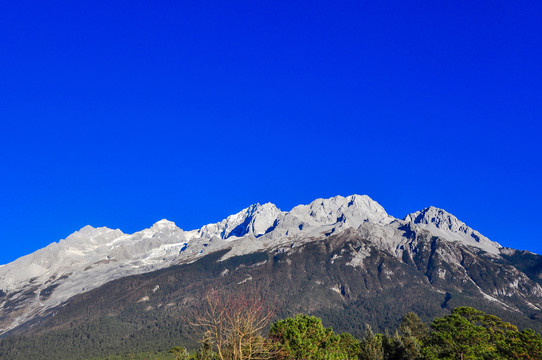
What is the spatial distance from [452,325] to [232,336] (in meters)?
60.1

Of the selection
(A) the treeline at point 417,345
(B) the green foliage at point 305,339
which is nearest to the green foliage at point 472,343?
(A) the treeline at point 417,345

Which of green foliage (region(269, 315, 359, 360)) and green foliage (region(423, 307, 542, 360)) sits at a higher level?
green foliage (region(269, 315, 359, 360))

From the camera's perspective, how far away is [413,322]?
121m

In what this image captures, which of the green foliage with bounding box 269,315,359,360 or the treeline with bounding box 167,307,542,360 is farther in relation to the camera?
the treeline with bounding box 167,307,542,360

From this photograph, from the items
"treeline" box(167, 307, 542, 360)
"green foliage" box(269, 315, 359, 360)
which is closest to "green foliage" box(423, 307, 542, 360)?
"treeline" box(167, 307, 542, 360)

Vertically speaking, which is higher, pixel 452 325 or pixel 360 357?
pixel 452 325

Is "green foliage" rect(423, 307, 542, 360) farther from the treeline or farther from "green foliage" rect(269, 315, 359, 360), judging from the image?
"green foliage" rect(269, 315, 359, 360)

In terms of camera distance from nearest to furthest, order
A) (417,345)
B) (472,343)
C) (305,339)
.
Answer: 1. (305,339)
2. (472,343)
3. (417,345)

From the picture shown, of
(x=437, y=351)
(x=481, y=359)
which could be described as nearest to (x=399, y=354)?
(x=437, y=351)

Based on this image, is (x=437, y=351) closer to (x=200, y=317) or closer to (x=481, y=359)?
(x=481, y=359)

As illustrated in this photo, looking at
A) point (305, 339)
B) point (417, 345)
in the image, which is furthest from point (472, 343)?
point (305, 339)

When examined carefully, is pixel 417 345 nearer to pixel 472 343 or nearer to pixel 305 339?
pixel 472 343

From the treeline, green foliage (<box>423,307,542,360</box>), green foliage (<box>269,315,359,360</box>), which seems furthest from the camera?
green foliage (<box>423,307,542,360</box>)

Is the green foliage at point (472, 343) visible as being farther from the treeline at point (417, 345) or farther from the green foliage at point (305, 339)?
the green foliage at point (305, 339)
